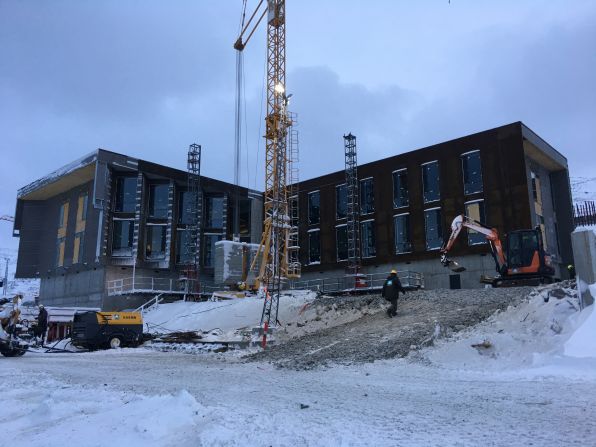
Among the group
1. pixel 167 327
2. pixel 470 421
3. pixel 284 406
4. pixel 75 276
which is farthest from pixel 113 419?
pixel 75 276

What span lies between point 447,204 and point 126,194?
26.0 metres

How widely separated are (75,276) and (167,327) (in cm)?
1959

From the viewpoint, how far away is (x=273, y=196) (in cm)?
4031

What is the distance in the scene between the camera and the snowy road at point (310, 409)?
19.6ft

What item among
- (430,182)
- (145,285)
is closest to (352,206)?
(430,182)

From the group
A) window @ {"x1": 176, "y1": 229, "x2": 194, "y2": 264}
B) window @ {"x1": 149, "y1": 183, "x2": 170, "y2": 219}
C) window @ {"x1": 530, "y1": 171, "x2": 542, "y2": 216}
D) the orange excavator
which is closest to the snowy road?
the orange excavator

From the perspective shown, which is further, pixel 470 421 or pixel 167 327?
pixel 167 327

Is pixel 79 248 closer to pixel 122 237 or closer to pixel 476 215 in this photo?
pixel 122 237

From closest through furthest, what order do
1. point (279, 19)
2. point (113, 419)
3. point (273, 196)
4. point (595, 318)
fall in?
point (113, 419)
point (595, 318)
point (273, 196)
point (279, 19)

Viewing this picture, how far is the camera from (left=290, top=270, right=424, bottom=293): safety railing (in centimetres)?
3666

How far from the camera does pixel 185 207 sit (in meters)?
46.6

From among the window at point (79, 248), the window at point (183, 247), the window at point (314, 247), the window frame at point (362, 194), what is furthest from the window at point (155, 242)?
the window frame at point (362, 194)

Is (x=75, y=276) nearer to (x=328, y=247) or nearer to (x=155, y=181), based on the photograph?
(x=155, y=181)

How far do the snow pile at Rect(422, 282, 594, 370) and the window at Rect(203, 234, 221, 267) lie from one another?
36073 mm
